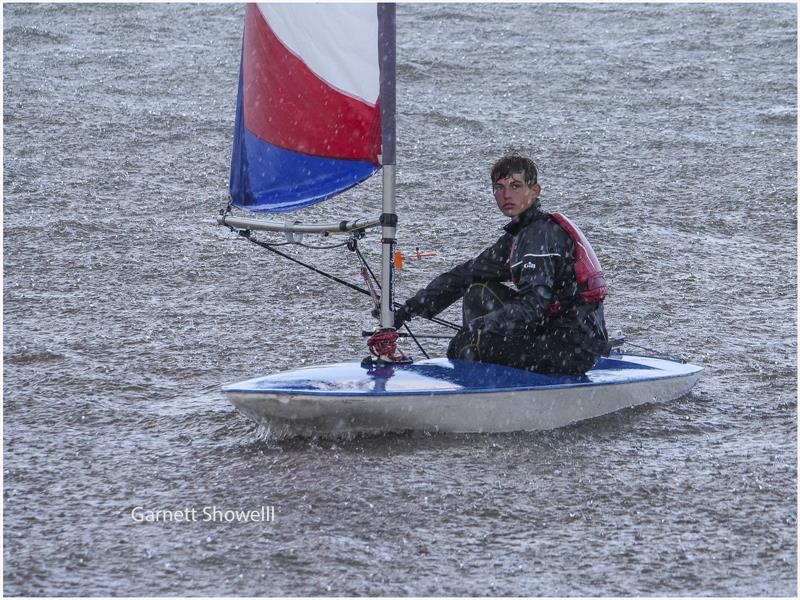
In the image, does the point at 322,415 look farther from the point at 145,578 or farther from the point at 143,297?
the point at 143,297

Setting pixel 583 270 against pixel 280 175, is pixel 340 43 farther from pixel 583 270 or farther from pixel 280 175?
pixel 583 270

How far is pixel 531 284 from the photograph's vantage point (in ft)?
17.2

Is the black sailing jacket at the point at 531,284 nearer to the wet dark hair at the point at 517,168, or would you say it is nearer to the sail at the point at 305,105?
the wet dark hair at the point at 517,168

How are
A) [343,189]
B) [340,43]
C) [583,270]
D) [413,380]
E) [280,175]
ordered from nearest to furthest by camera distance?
1. [413,380]
2. [583,270]
3. [340,43]
4. [343,189]
5. [280,175]

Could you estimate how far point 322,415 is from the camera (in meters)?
5.06

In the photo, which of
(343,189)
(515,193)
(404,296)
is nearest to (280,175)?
(343,189)

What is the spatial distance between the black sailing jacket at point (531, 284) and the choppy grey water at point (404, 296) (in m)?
0.47

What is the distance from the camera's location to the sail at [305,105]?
5.48 m

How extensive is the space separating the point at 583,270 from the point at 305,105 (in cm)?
151

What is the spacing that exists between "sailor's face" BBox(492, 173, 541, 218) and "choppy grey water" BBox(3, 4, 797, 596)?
1.02m

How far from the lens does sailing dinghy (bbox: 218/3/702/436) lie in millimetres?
5102

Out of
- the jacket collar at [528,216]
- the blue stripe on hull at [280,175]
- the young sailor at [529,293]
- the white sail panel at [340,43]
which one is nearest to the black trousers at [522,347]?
the young sailor at [529,293]

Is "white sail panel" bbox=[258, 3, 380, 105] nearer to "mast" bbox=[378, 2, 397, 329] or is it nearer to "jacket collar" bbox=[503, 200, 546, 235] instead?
"mast" bbox=[378, 2, 397, 329]

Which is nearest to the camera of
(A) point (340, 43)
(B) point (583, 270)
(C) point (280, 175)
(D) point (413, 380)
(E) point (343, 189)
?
(D) point (413, 380)
